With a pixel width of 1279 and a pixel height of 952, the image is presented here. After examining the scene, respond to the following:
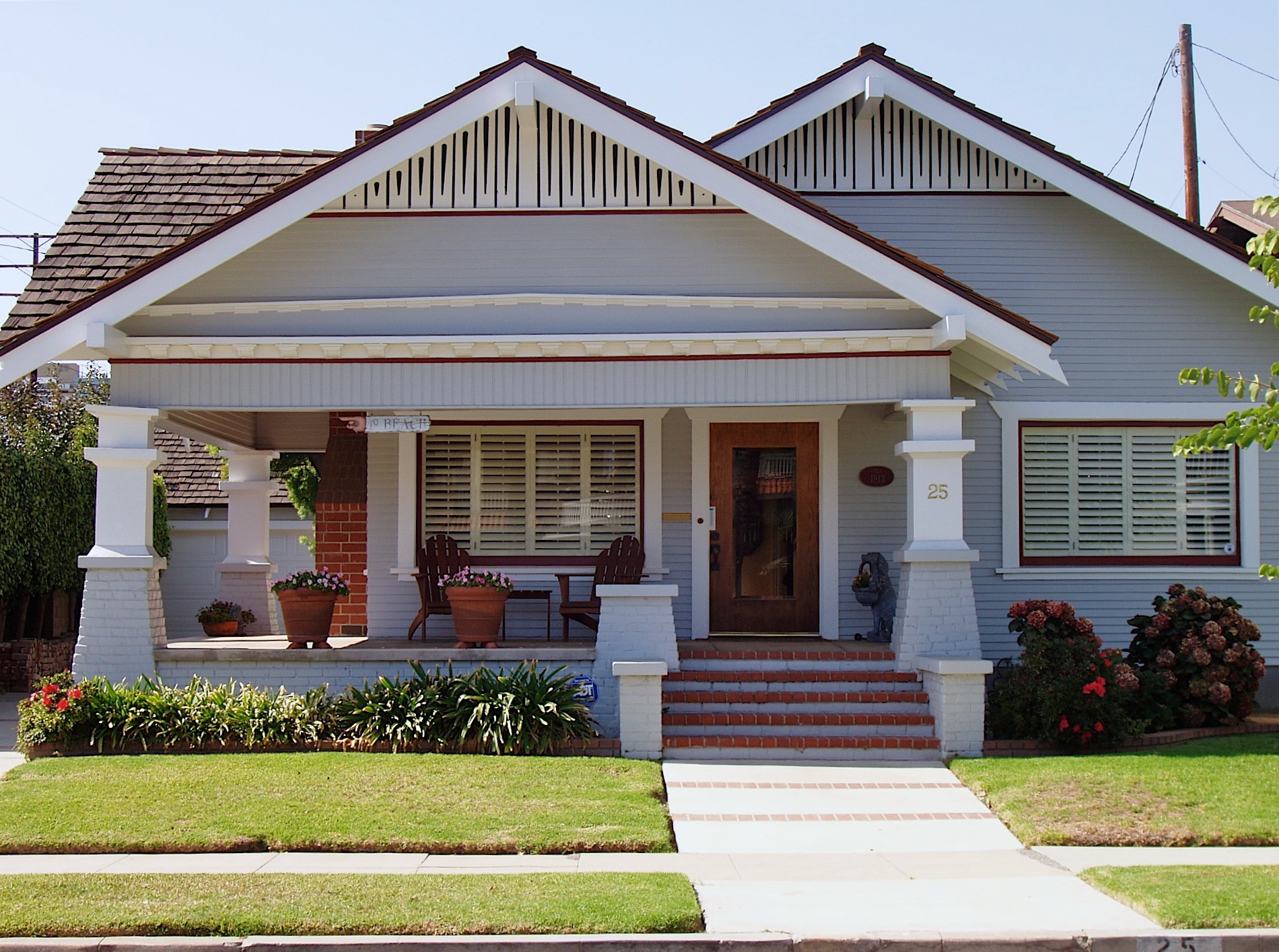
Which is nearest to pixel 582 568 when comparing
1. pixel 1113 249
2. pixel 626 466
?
pixel 626 466

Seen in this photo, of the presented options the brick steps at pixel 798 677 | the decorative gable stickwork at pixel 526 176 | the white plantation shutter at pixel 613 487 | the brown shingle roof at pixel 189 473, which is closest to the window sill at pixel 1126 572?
the brick steps at pixel 798 677

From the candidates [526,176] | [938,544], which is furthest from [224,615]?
[938,544]

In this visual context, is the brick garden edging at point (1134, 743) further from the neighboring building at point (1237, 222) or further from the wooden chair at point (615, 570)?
the neighboring building at point (1237, 222)

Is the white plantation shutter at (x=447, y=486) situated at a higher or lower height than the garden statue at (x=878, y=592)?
higher

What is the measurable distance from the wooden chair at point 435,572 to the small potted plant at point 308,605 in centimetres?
87

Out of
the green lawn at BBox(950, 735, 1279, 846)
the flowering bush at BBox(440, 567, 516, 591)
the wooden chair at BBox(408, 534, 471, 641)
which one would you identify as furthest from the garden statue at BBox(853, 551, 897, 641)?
the wooden chair at BBox(408, 534, 471, 641)

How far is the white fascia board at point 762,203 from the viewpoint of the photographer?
1013cm

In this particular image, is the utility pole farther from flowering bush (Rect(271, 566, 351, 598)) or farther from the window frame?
flowering bush (Rect(271, 566, 351, 598))

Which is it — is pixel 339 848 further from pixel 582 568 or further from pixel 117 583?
pixel 582 568

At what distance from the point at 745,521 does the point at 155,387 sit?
19.1 ft

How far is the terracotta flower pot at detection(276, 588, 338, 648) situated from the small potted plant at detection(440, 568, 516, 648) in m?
1.18

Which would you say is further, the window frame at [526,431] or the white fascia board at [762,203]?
the window frame at [526,431]

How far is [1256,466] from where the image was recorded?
41.2 feet

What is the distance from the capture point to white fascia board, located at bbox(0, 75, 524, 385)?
33.5 feet
